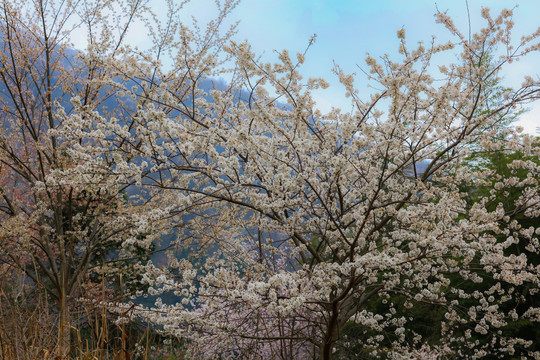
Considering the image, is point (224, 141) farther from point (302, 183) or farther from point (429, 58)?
point (429, 58)

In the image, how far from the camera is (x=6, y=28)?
23.9ft

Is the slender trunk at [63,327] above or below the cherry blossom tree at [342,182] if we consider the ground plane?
below

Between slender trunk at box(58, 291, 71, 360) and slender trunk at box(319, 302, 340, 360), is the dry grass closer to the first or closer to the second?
slender trunk at box(58, 291, 71, 360)

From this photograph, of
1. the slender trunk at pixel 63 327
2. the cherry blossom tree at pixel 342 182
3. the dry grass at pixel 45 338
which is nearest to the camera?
the slender trunk at pixel 63 327

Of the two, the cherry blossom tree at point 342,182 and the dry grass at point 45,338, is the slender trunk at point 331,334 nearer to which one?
the cherry blossom tree at point 342,182

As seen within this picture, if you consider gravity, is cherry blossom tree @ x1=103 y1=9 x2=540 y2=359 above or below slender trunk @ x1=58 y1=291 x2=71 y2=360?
above

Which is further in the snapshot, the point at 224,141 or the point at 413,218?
the point at 224,141

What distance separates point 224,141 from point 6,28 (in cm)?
555

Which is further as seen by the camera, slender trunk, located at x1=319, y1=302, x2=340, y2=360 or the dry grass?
→ slender trunk, located at x1=319, y1=302, x2=340, y2=360

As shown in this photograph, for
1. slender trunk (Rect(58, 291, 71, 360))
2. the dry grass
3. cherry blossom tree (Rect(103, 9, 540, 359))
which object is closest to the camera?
slender trunk (Rect(58, 291, 71, 360))

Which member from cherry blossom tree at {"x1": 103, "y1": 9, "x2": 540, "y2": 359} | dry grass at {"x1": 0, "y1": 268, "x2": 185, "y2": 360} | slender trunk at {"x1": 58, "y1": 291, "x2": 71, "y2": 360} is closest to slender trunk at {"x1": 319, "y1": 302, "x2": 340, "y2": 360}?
cherry blossom tree at {"x1": 103, "y1": 9, "x2": 540, "y2": 359}

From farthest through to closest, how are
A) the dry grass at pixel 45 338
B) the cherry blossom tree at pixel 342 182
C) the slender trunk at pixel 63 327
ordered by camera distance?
1. the cherry blossom tree at pixel 342 182
2. the dry grass at pixel 45 338
3. the slender trunk at pixel 63 327

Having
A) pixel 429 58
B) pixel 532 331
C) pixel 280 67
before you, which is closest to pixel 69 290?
pixel 280 67

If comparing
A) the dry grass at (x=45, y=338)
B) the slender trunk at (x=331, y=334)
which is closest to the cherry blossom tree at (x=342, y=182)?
the slender trunk at (x=331, y=334)
